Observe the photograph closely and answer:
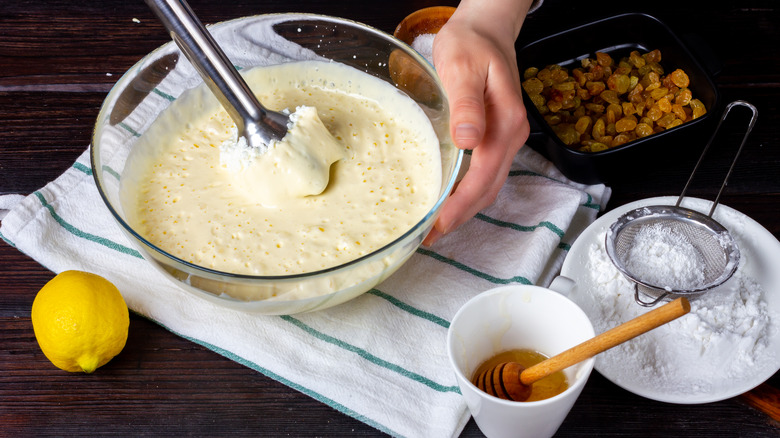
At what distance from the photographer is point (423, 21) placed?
1855mm

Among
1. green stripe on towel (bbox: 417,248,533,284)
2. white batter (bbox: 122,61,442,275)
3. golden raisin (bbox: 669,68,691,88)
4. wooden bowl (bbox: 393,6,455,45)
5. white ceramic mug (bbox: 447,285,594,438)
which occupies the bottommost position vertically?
golden raisin (bbox: 669,68,691,88)

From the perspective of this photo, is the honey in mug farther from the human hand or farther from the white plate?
the human hand

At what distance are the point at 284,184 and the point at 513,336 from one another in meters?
0.49

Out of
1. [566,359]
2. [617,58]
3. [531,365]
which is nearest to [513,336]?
[531,365]

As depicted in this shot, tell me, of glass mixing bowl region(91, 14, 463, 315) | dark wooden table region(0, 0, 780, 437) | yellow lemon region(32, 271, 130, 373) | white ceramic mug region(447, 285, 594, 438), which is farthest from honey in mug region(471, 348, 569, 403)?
yellow lemon region(32, 271, 130, 373)

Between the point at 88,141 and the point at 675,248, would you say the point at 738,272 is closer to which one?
the point at 675,248

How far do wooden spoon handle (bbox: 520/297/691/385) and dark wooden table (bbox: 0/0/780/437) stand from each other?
7.9 inches

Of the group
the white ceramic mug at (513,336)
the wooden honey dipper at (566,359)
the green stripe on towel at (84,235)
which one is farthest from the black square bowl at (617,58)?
the green stripe on towel at (84,235)

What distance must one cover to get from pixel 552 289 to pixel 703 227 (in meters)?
0.39

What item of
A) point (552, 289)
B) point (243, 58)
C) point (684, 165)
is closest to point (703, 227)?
point (684, 165)

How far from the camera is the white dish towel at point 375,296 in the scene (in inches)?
50.3

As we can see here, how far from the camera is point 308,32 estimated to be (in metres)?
1.60

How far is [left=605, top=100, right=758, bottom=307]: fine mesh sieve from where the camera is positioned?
4.34 ft

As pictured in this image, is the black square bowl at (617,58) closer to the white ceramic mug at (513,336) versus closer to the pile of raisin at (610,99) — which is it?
the pile of raisin at (610,99)
